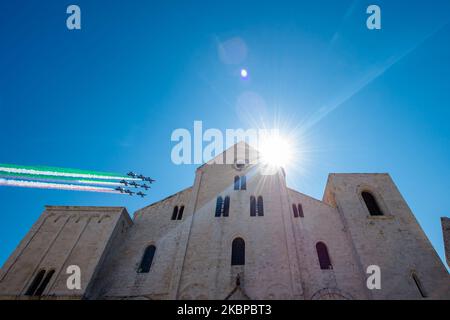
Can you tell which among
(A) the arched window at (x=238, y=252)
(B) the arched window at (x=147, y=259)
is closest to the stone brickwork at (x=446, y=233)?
(A) the arched window at (x=238, y=252)

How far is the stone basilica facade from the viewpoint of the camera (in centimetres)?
1436

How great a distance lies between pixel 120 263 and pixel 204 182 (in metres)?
8.26

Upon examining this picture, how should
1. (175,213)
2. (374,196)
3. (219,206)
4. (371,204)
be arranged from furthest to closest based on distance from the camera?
(374,196) → (175,213) → (371,204) → (219,206)

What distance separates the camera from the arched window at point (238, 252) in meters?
15.7

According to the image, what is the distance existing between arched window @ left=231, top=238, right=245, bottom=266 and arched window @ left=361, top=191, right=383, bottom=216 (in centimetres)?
984

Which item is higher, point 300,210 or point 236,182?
point 236,182

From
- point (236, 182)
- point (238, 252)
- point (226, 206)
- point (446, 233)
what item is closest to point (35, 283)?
point (238, 252)

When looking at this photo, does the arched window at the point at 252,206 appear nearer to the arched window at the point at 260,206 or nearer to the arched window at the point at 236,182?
the arched window at the point at 260,206

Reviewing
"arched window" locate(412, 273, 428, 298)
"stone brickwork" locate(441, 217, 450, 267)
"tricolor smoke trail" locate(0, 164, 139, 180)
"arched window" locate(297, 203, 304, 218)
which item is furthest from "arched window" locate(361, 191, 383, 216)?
"tricolor smoke trail" locate(0, 164, 139, 180)

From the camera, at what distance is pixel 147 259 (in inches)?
664

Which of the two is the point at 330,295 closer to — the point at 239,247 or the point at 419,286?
the point at 419,286

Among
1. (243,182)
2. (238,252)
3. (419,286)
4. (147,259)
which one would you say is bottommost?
(419,286)

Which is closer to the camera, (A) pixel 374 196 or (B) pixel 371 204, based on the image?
(B) pixel 371 204

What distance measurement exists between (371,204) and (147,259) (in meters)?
16.6
